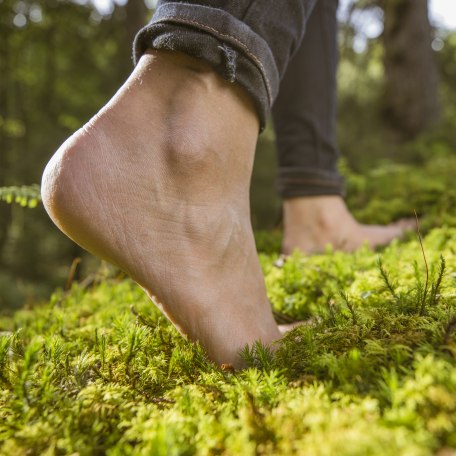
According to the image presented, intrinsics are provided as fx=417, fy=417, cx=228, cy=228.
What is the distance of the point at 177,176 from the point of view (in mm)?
1212

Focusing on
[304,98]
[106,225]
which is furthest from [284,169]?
[106,225]

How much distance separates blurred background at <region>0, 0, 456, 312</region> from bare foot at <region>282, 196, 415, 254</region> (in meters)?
3.31

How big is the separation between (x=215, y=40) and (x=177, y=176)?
0.38 meters

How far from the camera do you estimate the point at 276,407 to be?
2.59 ft

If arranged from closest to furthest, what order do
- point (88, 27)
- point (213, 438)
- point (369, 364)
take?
point (213, 438) < point (369, 364) < point (88, 27)

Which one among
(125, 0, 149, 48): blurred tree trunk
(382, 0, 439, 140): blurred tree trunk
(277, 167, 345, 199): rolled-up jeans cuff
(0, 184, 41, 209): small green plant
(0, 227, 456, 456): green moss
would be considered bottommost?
(0, 227, 456, 456): green moss

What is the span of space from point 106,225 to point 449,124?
6.74 metres

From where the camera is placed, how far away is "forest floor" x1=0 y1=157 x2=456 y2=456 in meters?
0.65

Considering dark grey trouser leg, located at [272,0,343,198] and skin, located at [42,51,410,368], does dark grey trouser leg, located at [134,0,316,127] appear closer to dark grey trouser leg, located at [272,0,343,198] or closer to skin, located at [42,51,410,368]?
skin, located at [42,51,410,368]

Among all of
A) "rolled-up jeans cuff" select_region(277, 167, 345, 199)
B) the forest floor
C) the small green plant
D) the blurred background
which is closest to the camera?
the forest floor

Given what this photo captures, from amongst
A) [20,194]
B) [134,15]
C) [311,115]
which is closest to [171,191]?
[20,194]

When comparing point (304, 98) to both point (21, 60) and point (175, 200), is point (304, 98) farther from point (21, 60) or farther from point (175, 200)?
point (21, 60)

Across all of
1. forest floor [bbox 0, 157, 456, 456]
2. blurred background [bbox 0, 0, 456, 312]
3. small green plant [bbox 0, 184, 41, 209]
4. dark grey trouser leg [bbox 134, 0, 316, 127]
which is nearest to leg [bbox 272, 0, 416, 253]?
forest floor [bbox 0, 157, 456, 456]

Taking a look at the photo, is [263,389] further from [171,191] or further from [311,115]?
[311,115]
